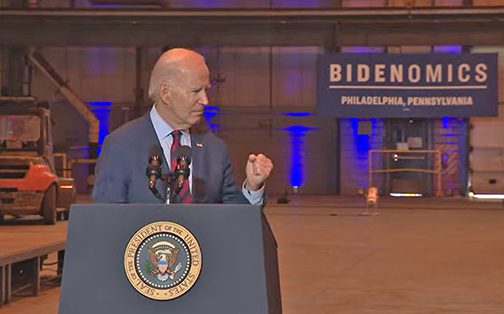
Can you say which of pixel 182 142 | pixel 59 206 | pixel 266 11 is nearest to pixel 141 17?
pixel 266 11

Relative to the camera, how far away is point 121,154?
3773 millimetres

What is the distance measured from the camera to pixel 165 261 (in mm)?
3215

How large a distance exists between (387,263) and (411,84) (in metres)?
15.8

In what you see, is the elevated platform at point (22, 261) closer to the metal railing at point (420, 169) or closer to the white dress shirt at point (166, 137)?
the white dress shirt at point (166, 137)

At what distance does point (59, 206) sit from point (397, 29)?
12.0 metres

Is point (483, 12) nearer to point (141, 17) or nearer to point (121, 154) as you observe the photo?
point (141, 17)

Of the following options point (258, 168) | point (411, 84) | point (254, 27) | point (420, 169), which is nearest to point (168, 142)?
point (258, 168)

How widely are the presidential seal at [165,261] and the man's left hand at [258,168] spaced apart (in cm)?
46

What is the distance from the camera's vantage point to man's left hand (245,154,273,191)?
357 cm

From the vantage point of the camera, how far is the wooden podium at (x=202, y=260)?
3.22 meters

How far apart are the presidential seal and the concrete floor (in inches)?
233

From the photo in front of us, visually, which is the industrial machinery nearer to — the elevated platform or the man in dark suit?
the elevated platform

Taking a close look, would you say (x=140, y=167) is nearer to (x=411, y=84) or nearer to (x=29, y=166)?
(x=29, y=166)

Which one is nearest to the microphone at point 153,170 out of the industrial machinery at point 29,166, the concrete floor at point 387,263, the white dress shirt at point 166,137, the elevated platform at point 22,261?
the white dress shirt at point 166,137
